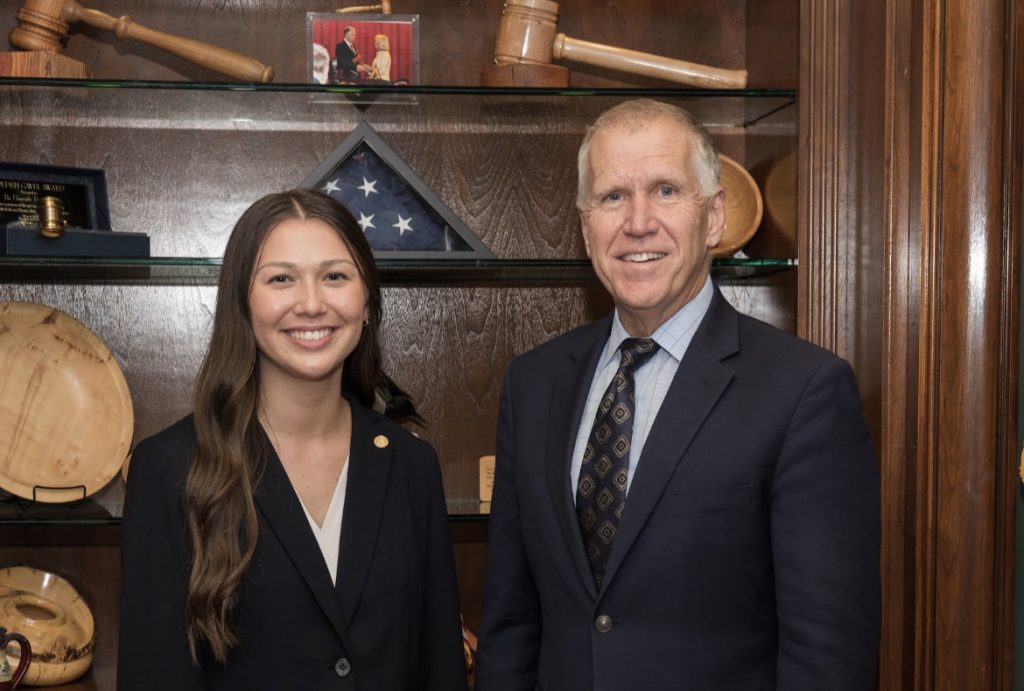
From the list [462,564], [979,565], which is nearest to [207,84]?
[462,564]

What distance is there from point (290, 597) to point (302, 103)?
115 cm

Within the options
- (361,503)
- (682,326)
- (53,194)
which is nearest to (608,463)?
(682,326)

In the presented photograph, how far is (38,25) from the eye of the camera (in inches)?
92.8

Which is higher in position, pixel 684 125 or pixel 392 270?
pixel 684 125

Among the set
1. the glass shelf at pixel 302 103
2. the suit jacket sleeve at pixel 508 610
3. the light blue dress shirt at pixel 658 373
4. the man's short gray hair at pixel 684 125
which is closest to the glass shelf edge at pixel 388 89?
the glass shelf at pixel 302 103

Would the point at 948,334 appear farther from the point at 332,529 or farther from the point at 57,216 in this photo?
the point at 57,216

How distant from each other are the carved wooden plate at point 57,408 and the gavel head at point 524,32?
1088 mm

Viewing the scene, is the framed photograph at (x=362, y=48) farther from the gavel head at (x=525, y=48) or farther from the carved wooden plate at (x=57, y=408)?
the carved wooden plate at (x=57, y=408)

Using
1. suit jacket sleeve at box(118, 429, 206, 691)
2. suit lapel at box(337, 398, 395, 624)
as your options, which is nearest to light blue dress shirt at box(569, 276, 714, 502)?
suit lapel at box(337, 398, 395, 624)

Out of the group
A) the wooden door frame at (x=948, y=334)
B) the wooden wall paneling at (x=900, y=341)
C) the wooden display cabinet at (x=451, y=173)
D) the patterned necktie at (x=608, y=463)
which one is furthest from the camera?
the wooden display cabinet at (x=451, y=173)

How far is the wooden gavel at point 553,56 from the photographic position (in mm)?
2422

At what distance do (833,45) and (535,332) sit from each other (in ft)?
3.01

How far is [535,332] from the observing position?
2.69 m

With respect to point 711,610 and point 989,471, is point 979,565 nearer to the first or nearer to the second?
point 989,471
